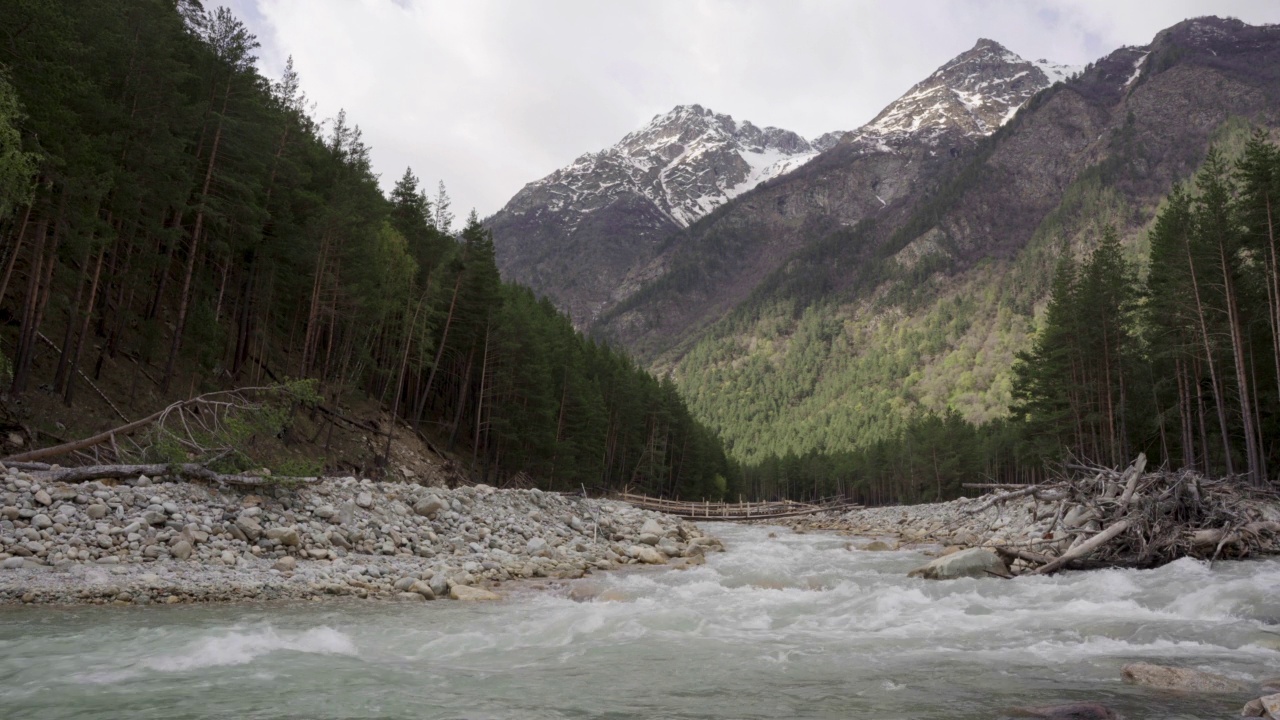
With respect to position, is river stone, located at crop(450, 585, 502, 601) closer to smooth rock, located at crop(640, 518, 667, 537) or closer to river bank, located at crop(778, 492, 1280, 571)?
river bank, located at crop(778, 492, 1280, 571)

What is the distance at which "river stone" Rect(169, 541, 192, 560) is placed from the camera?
36.5 feet

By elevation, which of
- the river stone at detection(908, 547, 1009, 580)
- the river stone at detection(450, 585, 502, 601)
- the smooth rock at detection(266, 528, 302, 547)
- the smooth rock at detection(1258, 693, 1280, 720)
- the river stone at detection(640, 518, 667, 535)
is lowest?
the river stone at detection(450, 585, 502, 601)

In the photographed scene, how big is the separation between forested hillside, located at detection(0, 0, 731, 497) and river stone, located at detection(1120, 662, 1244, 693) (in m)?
16.0

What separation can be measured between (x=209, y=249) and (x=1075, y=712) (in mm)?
28159

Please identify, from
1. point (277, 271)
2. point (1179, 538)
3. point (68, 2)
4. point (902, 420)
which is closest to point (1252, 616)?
point (1179, 538)

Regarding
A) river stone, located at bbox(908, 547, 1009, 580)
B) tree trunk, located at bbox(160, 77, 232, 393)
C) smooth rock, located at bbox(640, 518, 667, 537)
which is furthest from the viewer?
smooth rock, located at bbox(640, 518, 667, 537)

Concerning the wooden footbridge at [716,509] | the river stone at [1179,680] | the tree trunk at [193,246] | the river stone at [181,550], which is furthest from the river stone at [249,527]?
the wooden footbridge at [716,509]

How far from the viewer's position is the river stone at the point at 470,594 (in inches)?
461

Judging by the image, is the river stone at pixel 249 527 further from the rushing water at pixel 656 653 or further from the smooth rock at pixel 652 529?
the smooth rock at pixel 652 529

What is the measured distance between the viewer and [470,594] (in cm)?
1180

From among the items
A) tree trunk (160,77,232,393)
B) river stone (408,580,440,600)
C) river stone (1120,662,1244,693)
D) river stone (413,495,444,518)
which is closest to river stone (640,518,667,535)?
river stone (413,495,444,518)

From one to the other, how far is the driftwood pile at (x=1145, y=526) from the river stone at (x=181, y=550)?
51.7 ft

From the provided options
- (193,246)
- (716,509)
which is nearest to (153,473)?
(193,246)

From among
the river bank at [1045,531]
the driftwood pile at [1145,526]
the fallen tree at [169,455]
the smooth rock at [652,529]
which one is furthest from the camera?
the smooth rock at [652,529]
